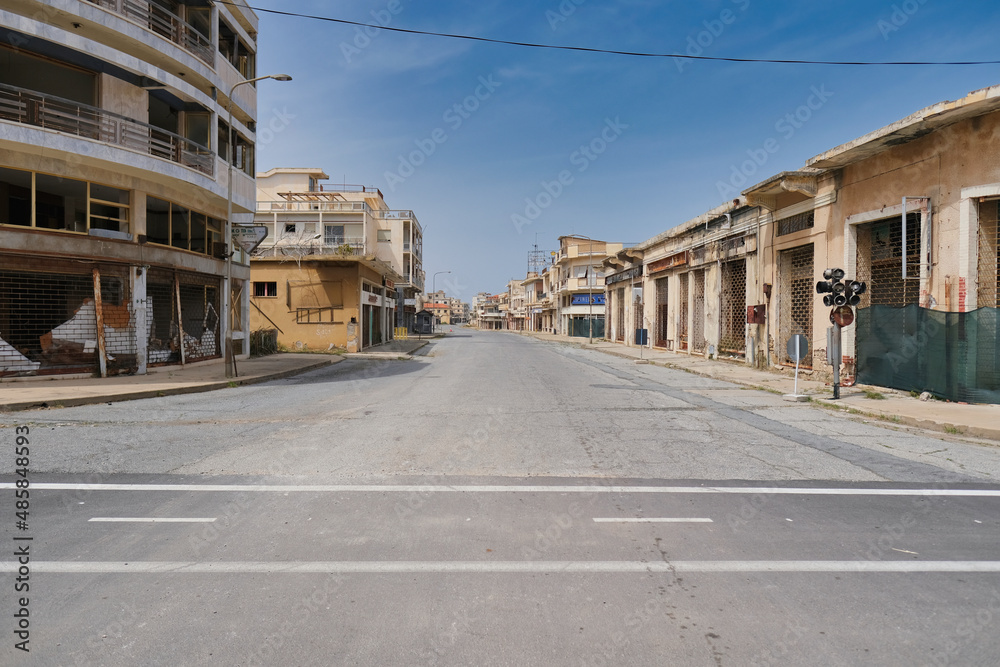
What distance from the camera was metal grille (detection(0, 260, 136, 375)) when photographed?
1396 cm

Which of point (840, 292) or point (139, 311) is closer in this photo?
point (840, 292)

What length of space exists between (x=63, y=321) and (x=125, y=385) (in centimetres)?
306

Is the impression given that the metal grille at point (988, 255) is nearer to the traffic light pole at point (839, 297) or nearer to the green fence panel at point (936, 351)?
the green fence panel at point (936, 351)

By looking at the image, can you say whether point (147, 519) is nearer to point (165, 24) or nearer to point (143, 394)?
point (143, 394)

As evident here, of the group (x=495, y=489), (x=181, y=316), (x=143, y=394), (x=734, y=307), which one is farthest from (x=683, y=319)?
(x=495, y=489)

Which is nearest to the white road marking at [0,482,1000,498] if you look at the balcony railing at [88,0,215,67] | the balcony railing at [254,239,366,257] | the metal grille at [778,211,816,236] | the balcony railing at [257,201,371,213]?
the metal grille at [778,211,816,236]

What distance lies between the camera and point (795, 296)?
1944 cm

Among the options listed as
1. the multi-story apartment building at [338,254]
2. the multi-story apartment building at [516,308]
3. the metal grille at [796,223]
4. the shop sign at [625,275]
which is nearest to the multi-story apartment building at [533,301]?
the multi-story apartment building at [516,308]

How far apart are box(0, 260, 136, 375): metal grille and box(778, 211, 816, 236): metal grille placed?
21.7 meters

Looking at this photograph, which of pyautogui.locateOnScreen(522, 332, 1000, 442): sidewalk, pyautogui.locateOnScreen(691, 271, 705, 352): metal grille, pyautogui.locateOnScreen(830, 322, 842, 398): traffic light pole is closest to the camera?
pyautogui.locateOnScreen(522, 332, 1000, 442): sidewalk

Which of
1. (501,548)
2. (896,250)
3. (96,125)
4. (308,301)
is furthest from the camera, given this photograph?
(308,301)

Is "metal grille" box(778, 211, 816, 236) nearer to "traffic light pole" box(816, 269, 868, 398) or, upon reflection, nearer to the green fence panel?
the green fence panel

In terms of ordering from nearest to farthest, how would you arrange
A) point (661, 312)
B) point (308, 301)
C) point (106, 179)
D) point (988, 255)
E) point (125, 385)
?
point (988, 255), point (125, 385), point (106, 179), point (308, 301), point (661, 312)

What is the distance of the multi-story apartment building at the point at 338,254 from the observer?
30.7 meters
